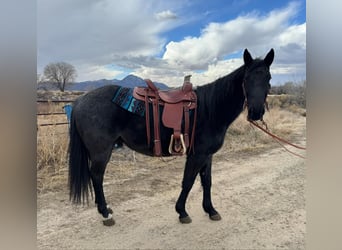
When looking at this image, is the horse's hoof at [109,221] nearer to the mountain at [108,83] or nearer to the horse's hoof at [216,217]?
the horse's hoof at [216,217]

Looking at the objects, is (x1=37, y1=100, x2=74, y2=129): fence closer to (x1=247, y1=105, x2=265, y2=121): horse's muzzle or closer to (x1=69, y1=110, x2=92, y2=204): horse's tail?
(x1=69, y1=110, x2=92, y2=204): horse's tail

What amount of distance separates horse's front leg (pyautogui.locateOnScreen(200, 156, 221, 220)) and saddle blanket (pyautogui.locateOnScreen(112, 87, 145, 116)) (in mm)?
459

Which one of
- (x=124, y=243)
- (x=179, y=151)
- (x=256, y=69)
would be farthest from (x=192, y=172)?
(x=256, y=69)

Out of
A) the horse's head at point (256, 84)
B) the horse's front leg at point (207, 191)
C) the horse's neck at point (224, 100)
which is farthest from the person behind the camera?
the horse's front leg at point (207, 191)

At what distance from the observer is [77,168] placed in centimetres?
141

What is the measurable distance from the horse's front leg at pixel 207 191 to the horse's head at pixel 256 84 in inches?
15.1

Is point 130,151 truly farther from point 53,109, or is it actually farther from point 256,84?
point 256,84

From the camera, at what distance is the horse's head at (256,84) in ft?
4.11

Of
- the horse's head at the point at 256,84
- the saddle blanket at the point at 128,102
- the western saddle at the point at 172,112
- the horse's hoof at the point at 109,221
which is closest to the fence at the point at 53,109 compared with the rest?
the saddle blanket at the point at 128,102

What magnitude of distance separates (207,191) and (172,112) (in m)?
0.49
